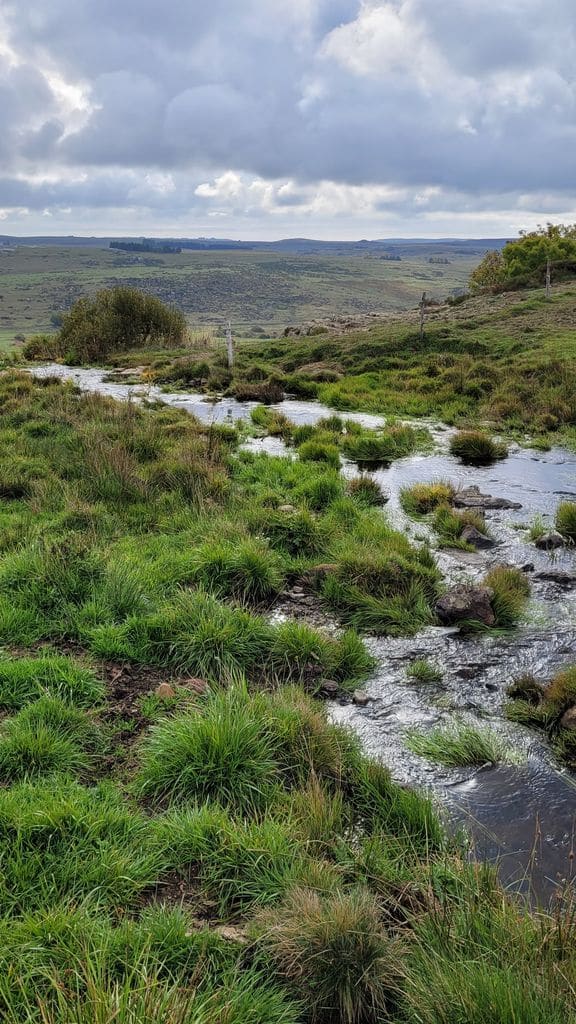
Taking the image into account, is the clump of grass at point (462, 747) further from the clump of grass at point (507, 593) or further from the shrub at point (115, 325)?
the shrub at point (115, 325)

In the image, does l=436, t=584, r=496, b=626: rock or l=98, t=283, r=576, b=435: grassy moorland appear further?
l=98, t=283, r=576, b=435: grassy moorland

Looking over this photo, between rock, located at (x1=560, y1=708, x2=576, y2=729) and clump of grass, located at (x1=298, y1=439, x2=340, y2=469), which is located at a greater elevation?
clump of grass, located at (x1=298, y1=439, x2=340, y2=469)

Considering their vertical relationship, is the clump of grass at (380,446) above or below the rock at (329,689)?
above

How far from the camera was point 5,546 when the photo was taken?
7.80 m

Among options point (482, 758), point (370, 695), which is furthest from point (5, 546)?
point (482, 758)

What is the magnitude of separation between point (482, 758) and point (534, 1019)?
7.97ft

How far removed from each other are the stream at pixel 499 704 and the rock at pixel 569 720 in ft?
0.87

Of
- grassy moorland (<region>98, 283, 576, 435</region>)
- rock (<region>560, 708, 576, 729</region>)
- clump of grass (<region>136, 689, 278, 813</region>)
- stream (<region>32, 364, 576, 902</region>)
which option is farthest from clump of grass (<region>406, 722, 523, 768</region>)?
grassy moorland (<region>98, 283, 576, 435</region>)

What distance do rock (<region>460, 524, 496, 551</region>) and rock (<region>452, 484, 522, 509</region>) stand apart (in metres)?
1.24

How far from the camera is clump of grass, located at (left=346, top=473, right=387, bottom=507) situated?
10.5 meters

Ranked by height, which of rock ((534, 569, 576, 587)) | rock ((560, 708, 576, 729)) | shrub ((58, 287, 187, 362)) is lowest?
rock ((534, 569, 576, 587))

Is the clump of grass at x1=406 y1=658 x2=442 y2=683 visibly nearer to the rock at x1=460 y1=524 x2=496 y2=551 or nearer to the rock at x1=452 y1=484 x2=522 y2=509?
the rock at x1=460 y1=524 x2=496 y2=551

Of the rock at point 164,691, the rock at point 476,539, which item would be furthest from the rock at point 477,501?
the rock at point 164,691

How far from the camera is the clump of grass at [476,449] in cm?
1335
